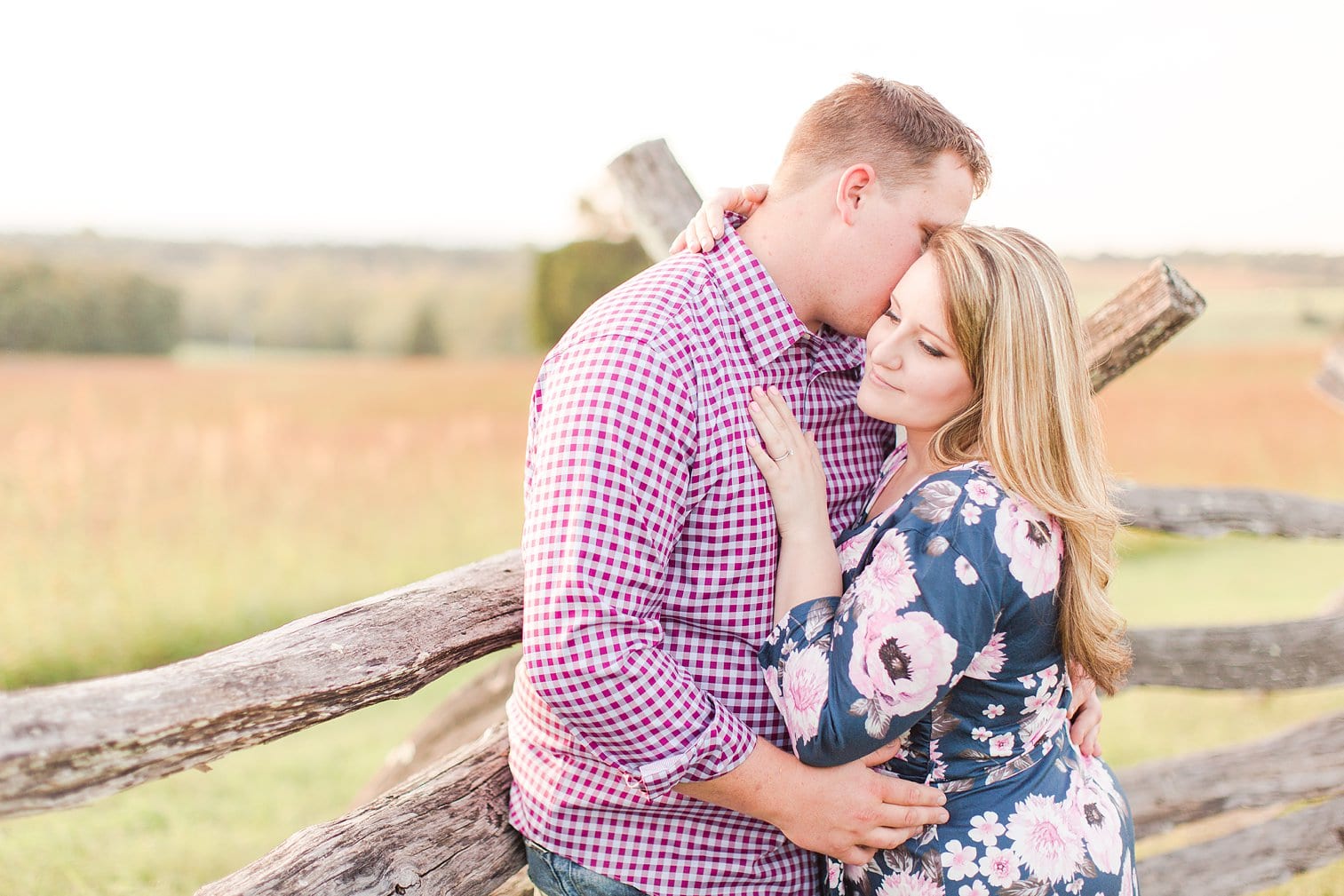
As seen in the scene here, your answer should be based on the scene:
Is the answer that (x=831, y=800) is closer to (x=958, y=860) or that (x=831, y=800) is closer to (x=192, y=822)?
(x=958, y=860)

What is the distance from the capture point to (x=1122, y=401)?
1175 centimetres

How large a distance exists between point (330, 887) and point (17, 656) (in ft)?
15.1

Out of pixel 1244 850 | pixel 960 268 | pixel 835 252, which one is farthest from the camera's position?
pixel 1244 850

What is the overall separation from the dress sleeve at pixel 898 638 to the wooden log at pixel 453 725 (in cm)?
196

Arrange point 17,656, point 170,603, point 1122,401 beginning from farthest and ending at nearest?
point 1122,401
point 170,603
point 17,656

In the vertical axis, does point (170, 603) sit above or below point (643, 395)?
below

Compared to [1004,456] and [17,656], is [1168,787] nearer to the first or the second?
[1004,456]

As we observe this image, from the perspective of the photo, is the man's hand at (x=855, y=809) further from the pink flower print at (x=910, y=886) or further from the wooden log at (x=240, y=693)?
the wooden log at (x=240, y=693)

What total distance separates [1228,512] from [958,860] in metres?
2.34

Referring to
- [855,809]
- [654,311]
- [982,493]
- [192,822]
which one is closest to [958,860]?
[855,809]

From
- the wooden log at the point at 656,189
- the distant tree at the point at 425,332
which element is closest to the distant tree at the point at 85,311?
the distant tree at the point at 425,332

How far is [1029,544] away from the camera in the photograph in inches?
64.1

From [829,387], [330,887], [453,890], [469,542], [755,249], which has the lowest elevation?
[469,542]

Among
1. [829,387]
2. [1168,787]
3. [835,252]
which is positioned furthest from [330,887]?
[1168,787]
